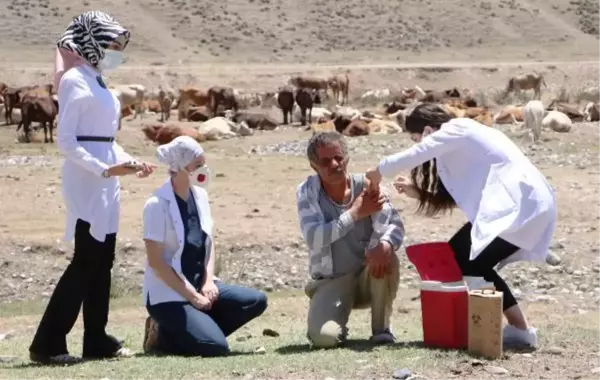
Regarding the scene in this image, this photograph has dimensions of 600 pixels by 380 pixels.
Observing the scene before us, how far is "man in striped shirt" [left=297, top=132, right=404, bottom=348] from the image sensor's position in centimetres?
606

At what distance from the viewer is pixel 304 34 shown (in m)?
58.3

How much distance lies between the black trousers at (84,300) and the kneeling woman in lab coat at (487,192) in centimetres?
150

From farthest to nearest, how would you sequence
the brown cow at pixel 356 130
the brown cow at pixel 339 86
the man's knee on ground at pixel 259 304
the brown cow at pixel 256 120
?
the brown cow at pixel 339 86, the brown cow at pixel 256 120, the brown cow at pixel 356 130, the man's knee on ground at pixel 259 304

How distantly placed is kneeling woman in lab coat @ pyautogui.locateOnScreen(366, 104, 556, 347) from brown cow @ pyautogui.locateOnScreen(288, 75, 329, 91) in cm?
3222

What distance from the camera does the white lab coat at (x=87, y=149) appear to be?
228 inches

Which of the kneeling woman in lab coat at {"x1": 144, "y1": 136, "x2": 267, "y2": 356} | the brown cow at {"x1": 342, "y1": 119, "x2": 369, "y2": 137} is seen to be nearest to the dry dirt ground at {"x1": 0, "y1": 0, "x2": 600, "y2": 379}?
the kneeling woman in lab coat at {"x1": 144, "y1": 136, "x2": 267, "y2": 356}

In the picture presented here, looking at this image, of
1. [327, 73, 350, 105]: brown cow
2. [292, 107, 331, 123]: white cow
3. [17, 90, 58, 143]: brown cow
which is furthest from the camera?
[327, 73, 350, 105]: brown cow

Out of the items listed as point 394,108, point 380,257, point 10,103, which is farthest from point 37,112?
point 380,257

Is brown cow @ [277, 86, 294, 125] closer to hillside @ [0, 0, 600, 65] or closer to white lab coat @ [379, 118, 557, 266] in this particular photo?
hillside @ [0, 0, 600, 65]

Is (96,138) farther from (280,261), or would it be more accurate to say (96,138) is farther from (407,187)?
(280,261)

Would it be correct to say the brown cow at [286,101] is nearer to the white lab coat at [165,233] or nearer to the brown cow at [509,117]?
the brown cow at [509,117]

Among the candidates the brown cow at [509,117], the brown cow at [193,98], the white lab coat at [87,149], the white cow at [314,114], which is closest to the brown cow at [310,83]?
the brown cow at [193,98]

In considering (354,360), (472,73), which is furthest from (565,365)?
(472,73)

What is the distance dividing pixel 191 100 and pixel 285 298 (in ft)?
78.3
